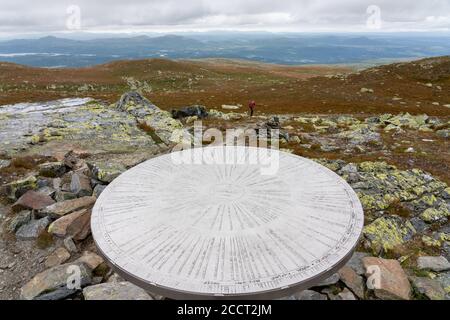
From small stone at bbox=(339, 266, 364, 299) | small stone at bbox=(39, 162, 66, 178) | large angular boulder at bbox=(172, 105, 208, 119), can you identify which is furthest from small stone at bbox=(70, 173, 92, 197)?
large angular boulder at bbox=(172, 105, 208, 119)

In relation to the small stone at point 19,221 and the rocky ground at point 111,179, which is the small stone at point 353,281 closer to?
the rocky ground at point 111,179

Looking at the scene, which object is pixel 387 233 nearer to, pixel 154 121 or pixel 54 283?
pixel 54 283

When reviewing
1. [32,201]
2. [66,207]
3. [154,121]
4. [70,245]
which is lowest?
[70,245]

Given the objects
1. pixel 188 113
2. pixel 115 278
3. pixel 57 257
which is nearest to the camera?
pixel 115 278

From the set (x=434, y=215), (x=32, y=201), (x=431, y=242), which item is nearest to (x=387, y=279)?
(x=431, y=242)

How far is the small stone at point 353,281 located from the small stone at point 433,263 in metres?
1.85

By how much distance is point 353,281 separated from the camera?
23.4ft

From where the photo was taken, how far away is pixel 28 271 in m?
7.73

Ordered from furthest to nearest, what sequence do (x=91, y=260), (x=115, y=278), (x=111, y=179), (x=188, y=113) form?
1. (x=188, y=113)
2. (x=111, y=179)
3. (x=91, y=260)
4. (x=115, y=278)

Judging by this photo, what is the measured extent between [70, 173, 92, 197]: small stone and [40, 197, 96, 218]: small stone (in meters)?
0.46

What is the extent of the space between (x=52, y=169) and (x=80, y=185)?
1.90m

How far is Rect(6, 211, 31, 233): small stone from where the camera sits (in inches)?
348

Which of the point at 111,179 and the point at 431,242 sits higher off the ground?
the point at 111,179

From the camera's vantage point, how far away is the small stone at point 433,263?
A: 7832mm
